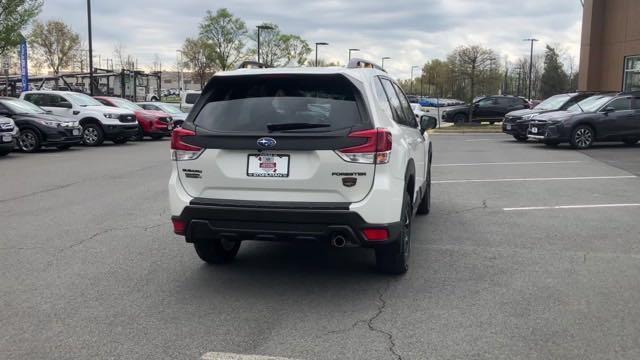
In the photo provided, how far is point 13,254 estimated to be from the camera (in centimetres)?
620

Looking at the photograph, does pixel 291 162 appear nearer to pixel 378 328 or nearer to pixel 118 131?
pixel 378 328

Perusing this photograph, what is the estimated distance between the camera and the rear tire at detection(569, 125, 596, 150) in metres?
17.7

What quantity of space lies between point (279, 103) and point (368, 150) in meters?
0.84

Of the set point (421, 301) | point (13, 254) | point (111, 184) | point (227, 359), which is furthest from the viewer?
point (111, 184)

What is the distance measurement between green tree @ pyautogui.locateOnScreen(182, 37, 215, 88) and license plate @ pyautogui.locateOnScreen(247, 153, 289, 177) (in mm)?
64727

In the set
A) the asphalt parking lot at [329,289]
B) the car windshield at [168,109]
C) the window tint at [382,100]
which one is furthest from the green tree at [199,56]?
the window tint at [382,100]

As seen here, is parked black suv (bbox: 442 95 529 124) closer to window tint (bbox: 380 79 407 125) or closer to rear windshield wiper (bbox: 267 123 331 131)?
window tint (bbox: 380 79 407 125)

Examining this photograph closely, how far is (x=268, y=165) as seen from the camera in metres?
4.70

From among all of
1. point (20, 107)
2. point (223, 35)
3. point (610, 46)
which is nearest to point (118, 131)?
point (20, 107)

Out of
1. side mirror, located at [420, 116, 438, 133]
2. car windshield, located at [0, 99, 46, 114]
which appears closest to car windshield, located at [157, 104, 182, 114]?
car windshield, located at [0, 99, 46, 114]

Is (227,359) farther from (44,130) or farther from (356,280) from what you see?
Result: (44,130)

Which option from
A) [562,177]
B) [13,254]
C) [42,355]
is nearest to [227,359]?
[42,355]

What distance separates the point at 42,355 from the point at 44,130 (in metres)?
14.8

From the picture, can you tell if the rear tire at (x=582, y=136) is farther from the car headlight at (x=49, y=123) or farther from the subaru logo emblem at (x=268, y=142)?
the subaru logo emblem at (x=268, y=142)
